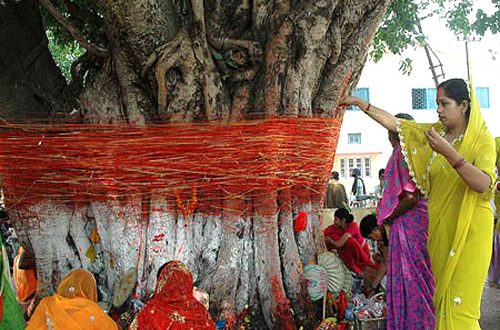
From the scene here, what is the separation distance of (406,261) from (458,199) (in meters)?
0.58

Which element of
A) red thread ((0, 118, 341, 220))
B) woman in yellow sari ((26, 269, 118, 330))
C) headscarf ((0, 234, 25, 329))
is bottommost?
woman in yellow sari ((26, 269, 118, 330))

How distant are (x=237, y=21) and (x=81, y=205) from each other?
6.87 ft

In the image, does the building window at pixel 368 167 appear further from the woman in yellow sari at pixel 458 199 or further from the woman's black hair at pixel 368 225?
the woman in yellow sari at pixel 458 199

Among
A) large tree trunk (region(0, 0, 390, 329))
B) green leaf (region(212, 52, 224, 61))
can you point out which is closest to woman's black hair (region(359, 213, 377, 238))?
large tree trunk (region(0, 0, 390, 329))

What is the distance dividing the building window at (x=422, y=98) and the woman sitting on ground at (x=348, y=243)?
2200cm

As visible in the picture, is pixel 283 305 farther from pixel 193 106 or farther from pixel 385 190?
pixel 193 106

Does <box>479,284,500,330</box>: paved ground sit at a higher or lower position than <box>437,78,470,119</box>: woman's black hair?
lower

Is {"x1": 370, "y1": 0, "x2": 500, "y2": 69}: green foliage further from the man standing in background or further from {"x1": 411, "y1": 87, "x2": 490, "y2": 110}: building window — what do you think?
{"x1": 411, "y1": 87, "x2": 490, "y2": 110}: building window

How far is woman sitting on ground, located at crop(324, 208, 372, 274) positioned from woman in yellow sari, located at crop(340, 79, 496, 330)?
2.42 meters

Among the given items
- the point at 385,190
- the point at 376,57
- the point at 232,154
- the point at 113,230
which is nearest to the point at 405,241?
the point at 385,190

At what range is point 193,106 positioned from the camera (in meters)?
4.78

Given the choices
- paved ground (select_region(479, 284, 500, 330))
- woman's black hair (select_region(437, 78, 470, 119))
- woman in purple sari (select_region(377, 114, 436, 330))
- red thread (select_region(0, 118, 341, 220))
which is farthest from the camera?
paved ground (select_region(479, 284, 500, 330))

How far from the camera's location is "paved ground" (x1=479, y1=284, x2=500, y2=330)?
5805mm

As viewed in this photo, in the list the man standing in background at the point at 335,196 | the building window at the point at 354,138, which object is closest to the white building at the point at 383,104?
the building window at the point at 354,138
